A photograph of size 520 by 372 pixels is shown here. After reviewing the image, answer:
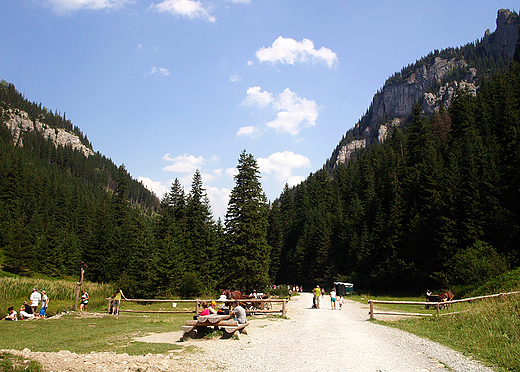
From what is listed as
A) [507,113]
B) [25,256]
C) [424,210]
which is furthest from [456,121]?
[25,256]

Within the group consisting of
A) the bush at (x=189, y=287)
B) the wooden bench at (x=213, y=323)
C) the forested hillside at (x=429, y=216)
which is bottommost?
the bush at (x=189, y=287)

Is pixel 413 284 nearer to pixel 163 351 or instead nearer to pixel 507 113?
pixel 507 113

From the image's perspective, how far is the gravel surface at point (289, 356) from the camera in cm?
754

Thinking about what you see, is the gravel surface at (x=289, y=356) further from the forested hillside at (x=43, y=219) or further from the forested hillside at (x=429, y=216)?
the forested hillside at (x=43, y=219)

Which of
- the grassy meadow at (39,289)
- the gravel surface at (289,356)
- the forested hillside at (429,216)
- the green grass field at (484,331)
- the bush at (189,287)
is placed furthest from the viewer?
the bush at (189,287)

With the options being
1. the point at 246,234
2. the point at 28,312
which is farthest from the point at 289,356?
the point at 246,234

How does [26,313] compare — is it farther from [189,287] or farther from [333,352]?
[189,287]

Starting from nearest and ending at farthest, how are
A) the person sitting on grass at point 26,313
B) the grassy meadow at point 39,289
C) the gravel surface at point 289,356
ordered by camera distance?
the gravel surface at point 289,356, the person sitting on grass at point 26,313, the grassy meadow at point 39,289

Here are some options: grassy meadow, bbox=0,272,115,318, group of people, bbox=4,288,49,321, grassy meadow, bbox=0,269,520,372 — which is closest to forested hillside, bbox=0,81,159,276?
grassy meadow, bbox=0,272,115,318

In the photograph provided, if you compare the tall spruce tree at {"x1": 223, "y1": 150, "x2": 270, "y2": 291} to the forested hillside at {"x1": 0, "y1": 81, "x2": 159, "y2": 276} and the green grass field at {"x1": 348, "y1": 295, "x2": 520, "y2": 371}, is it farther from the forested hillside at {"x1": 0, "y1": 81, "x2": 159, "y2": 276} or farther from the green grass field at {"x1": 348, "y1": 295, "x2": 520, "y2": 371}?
the forested hillside at {"x1": 0, "y1": 81, "x2": 159, "y2": 276}

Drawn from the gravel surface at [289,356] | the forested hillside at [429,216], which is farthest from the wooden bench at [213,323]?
the forested hillside at [429,216]

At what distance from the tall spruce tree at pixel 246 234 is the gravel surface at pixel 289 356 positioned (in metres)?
18.1

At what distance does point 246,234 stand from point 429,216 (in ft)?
97.0

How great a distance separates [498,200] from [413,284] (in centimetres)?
1794
